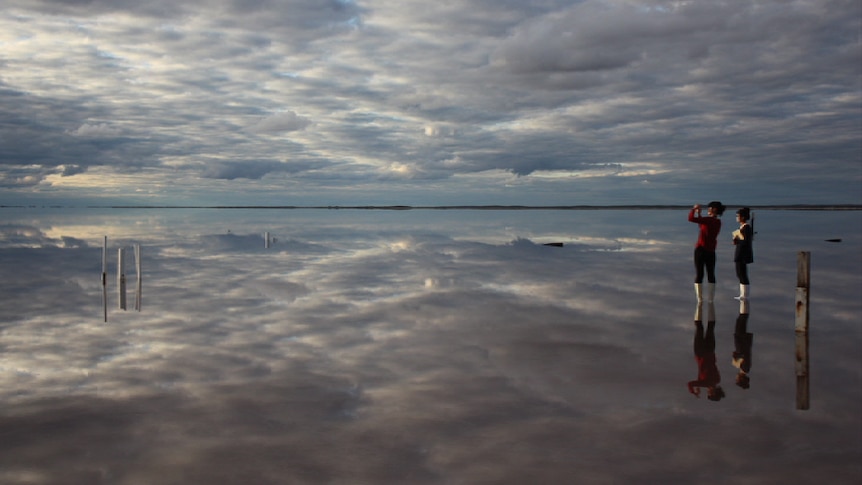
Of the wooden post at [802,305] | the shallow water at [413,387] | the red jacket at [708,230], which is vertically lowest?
the shallow water at [413,387]

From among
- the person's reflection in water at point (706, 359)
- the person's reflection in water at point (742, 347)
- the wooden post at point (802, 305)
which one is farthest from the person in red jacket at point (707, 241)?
the wooden post at point (802, 305)

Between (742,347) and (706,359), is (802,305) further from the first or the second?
(706,359)

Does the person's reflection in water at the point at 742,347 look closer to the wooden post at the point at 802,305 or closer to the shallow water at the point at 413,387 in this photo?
the shallow water at the point at 413,387

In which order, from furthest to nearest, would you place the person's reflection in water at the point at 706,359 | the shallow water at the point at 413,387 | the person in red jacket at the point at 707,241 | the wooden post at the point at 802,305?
the person in red jacket at the point at 707,241 → the wooden post at the point at 802,305 → the person's reflection in water at the point at 706,359 → the shallow water at the point at 413,387

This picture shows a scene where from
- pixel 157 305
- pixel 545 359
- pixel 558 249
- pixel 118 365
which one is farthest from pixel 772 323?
pixel 558 249

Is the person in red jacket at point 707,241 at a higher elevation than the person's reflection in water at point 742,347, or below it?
higher

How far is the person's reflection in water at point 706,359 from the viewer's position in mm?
11219

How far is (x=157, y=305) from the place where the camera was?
20.1 m

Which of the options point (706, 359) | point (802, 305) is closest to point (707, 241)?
point (802, 305)

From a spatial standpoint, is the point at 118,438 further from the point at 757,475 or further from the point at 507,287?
the point at 507,287

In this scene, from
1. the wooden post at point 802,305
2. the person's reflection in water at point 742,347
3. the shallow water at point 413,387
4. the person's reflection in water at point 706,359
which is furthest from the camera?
the wooden post at point 802,305

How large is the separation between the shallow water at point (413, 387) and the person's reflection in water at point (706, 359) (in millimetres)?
213

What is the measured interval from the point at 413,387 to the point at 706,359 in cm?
598

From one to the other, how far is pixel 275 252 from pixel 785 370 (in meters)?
32.3
